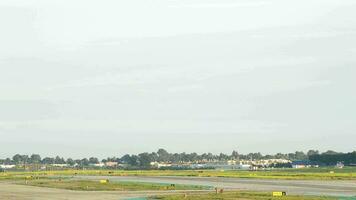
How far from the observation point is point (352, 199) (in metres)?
87.9

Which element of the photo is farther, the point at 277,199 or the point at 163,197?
the point at 163,197

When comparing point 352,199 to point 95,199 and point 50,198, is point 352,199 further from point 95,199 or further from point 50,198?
point 50,198

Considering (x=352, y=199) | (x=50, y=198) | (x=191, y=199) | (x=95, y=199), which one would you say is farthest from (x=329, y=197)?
(x=50, y=198)

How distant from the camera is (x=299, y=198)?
89.7m

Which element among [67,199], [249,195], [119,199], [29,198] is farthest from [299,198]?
[29,198]

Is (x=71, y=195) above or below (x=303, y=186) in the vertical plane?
below

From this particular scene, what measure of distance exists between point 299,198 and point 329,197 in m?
5.47

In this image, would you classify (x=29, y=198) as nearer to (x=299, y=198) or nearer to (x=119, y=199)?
(x=119, y=199)

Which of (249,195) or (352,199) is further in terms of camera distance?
Answer: (249,195)

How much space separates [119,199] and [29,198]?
13516 millimetres

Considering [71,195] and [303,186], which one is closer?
[71,195]

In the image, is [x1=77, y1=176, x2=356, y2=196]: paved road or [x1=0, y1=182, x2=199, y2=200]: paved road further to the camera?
[x1=77, y1=176, x2=356, y2=196]: paved road

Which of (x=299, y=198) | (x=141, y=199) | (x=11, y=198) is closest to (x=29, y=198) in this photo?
(x=11, y=198)

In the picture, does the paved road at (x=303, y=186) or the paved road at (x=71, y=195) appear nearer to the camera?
the paved road at (x=71, y=195)
